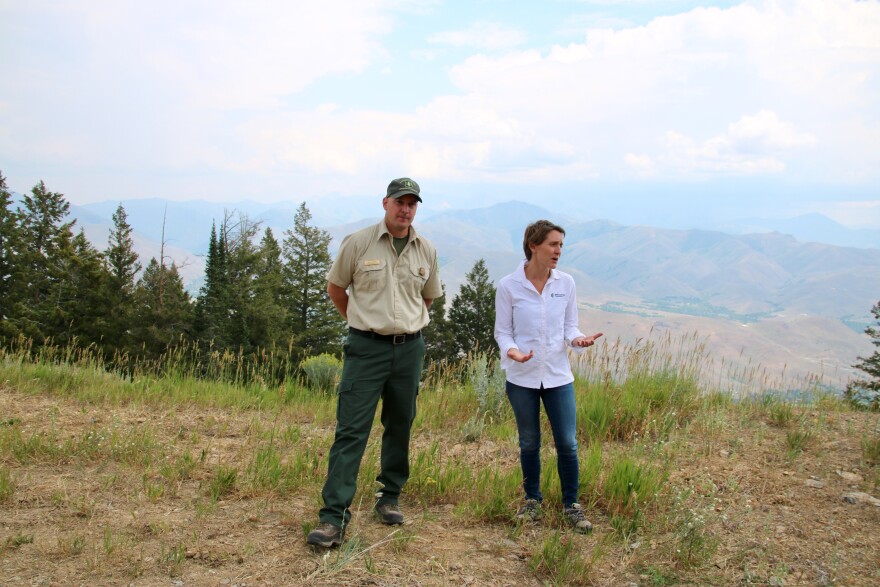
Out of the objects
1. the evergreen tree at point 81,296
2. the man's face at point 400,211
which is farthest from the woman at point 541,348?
the evergreen tree at point 81,296

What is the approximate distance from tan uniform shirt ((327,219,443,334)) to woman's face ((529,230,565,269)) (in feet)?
2.40

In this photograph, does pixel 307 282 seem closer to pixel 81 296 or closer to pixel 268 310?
pixel 268 310

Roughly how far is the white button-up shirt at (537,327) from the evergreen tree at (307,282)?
1592 inches

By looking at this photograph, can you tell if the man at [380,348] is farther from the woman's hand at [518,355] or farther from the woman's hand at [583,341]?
the woman's hand at [583,341]

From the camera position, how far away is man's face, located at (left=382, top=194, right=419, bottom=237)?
144 inches

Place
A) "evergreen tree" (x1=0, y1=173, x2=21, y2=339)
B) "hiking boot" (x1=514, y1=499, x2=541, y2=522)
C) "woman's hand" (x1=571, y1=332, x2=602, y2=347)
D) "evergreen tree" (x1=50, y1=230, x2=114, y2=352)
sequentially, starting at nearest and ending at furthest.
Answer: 1. "woman's hand" (x1=571, y1=332, x2=602, y2=347)
2. "hiking boot" (x1=514, y1=499, x2=541, y2=522)
3. "evergreen tree" (x1=50, y1=230, x2=114, y2=352)
4. "evergreen tree" (x1=0, y1=173, x2=21, y2=339)

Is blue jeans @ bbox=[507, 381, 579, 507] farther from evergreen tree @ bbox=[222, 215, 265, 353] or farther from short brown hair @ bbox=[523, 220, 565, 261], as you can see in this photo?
evergreen tree @ bbox=[222, 215, 265, 353]

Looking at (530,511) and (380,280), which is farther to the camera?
(530,511)

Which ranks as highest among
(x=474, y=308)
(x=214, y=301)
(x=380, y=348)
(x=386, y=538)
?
(x=380, y=348)

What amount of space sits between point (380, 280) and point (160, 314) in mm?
40332

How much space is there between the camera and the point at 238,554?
11.2 feet

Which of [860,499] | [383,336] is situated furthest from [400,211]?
[860,499]

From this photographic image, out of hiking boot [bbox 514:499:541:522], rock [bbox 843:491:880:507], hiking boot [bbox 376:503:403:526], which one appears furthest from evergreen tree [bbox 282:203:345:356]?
rock [bbox 843:491:880:507]

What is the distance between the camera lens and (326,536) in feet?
11.2
